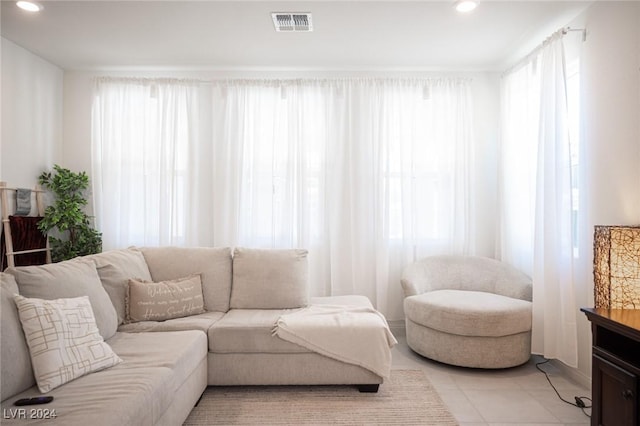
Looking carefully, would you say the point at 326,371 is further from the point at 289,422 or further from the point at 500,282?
the point at 500,282

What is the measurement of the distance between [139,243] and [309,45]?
104 inches

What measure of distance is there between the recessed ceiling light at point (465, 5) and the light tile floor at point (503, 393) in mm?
2741

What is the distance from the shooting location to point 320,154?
13.5ft

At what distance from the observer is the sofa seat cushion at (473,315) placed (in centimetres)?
299

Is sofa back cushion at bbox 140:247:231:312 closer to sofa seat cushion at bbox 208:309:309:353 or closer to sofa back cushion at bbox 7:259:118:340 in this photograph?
sofa seat cushion at bbox 208:309:309:353

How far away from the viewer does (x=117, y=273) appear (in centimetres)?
274

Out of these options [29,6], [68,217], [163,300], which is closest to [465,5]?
[163,300]

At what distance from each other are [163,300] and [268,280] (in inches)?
31.7

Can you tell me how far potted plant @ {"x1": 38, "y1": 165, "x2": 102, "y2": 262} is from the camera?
3.73 metres

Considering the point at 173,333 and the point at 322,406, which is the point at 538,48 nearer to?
the point at 322,406

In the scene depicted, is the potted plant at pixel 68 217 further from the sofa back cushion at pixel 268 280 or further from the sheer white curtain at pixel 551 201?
the sheer white curtain at pixel 551 201

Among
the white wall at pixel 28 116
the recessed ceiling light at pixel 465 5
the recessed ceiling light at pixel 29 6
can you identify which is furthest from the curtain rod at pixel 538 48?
the white wall at pixel 28 116

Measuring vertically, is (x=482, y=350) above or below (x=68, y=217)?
below

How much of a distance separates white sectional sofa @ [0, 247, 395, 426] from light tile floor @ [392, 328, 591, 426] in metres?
0.57
